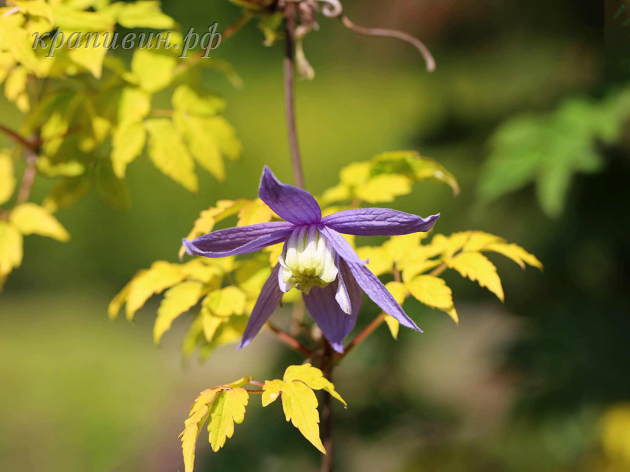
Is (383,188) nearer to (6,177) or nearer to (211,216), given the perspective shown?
(211,216)

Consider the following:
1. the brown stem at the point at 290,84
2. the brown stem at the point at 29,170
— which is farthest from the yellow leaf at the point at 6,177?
the brown stem at the point at 290,84

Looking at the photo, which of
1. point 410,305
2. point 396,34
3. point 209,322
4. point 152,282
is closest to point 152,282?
point 152,282

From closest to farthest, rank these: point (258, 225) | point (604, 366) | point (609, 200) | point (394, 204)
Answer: point (258, 225), point (604, 366), point (609, 200), point (394, 204)

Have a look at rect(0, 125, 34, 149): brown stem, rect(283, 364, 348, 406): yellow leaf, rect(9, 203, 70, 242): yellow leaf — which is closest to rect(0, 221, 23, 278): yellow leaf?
rect(9, 203, 70, 242): yellow leaf

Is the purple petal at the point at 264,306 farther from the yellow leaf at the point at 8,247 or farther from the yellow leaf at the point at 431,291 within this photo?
the yellow leaf at the point at 8,247

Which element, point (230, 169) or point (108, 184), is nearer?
point (108, 184)

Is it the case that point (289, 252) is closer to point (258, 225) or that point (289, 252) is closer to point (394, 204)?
point (258, 225)

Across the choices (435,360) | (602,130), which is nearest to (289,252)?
(602,130)
